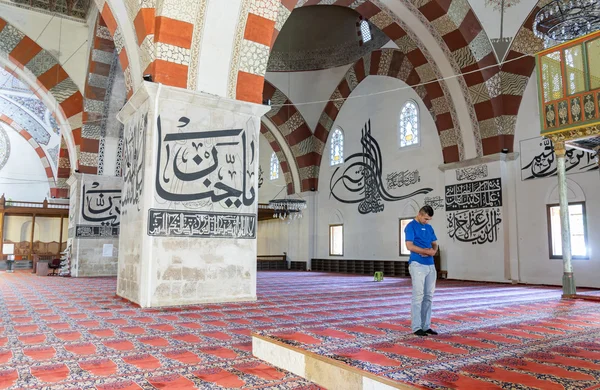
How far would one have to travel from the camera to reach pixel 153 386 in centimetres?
188

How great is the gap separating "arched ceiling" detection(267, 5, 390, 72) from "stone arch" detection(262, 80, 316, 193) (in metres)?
1.03

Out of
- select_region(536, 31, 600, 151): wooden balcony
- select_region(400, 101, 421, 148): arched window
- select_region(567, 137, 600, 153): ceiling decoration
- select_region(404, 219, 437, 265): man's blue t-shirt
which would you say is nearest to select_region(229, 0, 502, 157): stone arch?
select_region(400, 101, 421, 148): arched window

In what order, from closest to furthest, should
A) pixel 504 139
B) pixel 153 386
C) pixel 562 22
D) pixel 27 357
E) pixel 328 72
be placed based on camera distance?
1. pixel 153 386
2. pixel 27 357
3. pixel 562 22
4. pixel 504 139
5. pixel 328 72

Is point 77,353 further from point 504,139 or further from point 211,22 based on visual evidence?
point 504,139

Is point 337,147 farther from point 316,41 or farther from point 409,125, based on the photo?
point 316,41

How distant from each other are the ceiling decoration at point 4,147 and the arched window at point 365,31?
38.7 ft

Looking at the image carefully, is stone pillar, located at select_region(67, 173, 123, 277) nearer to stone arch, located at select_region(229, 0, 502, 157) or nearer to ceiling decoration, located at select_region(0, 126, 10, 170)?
stone arch, located at select_region(229, 0, 502, 157)

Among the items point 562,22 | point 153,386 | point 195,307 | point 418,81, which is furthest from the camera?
point 418,81

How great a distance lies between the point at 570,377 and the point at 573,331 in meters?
1.39

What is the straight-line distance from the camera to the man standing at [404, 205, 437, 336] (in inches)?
110

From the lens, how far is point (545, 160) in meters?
7.57

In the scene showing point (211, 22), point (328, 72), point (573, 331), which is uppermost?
point (328, 72)

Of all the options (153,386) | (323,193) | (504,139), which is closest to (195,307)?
(153,386)

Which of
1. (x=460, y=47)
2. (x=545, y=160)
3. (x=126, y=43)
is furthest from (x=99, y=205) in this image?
(x=545, y=160)
